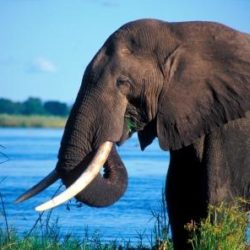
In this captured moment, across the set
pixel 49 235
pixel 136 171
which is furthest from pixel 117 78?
pixel 136 171

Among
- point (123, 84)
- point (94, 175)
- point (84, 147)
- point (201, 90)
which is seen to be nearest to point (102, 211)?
point (201, 90)

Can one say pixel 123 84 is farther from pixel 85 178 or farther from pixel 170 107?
pixel 85 178

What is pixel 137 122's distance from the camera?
11000 mm

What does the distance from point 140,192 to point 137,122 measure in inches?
698

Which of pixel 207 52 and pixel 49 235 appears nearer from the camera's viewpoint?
pixel 207 52

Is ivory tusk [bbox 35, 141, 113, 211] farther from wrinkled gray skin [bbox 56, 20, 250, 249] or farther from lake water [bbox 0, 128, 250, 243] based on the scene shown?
lake water [bbox 0, 128, 250, 243]

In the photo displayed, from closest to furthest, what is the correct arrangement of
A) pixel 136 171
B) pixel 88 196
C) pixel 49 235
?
pixel 88 196, pixel 49 235, pixel 136 171

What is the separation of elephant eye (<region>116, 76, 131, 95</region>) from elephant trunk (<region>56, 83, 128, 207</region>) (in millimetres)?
302

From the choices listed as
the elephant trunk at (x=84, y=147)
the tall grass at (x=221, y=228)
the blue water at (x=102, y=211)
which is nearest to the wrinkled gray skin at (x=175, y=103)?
the elephant trunk at (x=84, y=147)

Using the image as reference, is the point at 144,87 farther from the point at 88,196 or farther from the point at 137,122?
the point at 88,196

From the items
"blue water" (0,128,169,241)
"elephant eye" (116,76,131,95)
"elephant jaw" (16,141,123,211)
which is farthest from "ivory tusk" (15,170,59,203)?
"blue water" (0,128,169,241)

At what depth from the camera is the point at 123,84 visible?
10.9 m

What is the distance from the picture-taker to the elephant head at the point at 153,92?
34.9 ft

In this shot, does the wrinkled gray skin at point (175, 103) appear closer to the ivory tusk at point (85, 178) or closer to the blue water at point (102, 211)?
the ivory tusk at point (85, 178)
